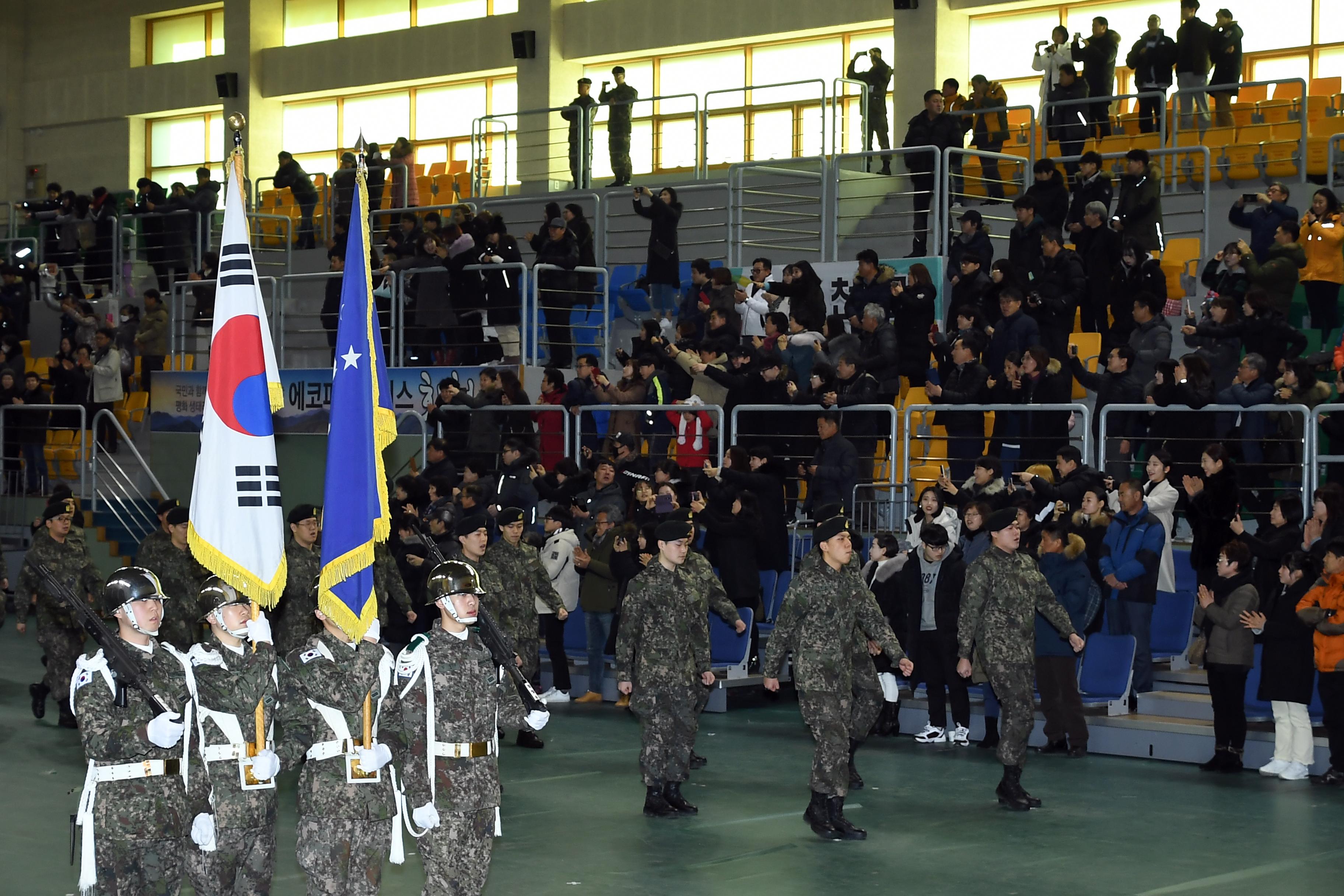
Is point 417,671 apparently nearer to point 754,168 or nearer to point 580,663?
point 580,663

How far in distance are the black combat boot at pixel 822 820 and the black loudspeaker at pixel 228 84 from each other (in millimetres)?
26239

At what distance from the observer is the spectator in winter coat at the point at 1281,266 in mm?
16109

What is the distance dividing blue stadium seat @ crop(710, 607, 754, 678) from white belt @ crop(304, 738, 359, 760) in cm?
862

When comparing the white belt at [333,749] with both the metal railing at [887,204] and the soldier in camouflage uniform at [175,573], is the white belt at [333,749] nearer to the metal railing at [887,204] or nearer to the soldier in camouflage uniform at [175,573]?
the soldier in camouflage uniform at [175,573]

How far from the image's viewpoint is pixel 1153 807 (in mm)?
11594

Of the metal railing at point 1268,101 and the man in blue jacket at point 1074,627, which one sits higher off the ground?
the metal railing at point 1268,101

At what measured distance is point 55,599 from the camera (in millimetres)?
14242

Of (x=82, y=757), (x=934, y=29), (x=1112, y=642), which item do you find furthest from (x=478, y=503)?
(x=934, y=29)

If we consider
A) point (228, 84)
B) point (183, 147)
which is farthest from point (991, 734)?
point (183, 147)

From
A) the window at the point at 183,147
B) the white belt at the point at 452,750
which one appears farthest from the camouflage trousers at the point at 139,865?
the window at the point at 183,147

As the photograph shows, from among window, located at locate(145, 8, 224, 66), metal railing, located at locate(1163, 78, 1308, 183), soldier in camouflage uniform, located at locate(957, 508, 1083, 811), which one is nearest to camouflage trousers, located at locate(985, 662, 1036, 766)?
soldier in camouflage uniform, located at locate(957, 508, 1083, 811)

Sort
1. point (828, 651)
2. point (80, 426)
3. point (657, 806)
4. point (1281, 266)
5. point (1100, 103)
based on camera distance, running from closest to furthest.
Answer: point (828, 651) → point (657, 806) → point (1281, 266) → point (1100, 103) → point (80, 426)

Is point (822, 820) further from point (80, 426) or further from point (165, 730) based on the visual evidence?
point (80, 426)

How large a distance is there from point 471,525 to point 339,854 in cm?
476
